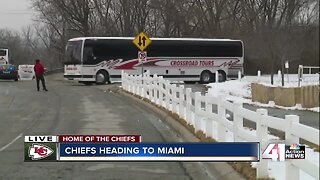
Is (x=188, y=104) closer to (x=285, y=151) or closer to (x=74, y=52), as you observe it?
(x=285, y=151)

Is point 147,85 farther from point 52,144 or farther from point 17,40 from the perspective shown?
point 17,40

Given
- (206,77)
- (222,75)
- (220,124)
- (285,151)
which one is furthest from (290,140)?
(222,75)

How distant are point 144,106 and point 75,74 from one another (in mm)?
18631

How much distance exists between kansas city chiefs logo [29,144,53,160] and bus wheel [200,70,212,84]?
3371 centimetres

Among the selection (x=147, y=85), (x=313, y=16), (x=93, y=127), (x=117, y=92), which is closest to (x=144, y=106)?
(x=147, y=85)

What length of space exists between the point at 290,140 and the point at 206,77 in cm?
3394

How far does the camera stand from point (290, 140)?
5.16 m

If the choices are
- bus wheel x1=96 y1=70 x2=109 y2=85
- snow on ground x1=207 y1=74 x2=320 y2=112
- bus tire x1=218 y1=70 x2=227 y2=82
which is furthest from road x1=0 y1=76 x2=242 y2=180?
bus tire x1=218 y1=70 x2=227 y2=82

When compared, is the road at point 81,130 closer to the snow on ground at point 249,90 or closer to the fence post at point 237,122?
the fence post at point 237,122

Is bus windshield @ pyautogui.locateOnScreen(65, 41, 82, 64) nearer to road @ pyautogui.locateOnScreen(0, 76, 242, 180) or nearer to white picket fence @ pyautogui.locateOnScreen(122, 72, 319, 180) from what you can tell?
road @ pyautogui.locateOnScreen(0, 76, 242, 180)

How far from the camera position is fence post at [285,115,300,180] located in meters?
5.12

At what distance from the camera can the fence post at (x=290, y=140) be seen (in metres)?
5.12

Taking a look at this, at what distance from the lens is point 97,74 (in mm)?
36875

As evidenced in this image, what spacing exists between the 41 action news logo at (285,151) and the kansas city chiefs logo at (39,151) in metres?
2.25
